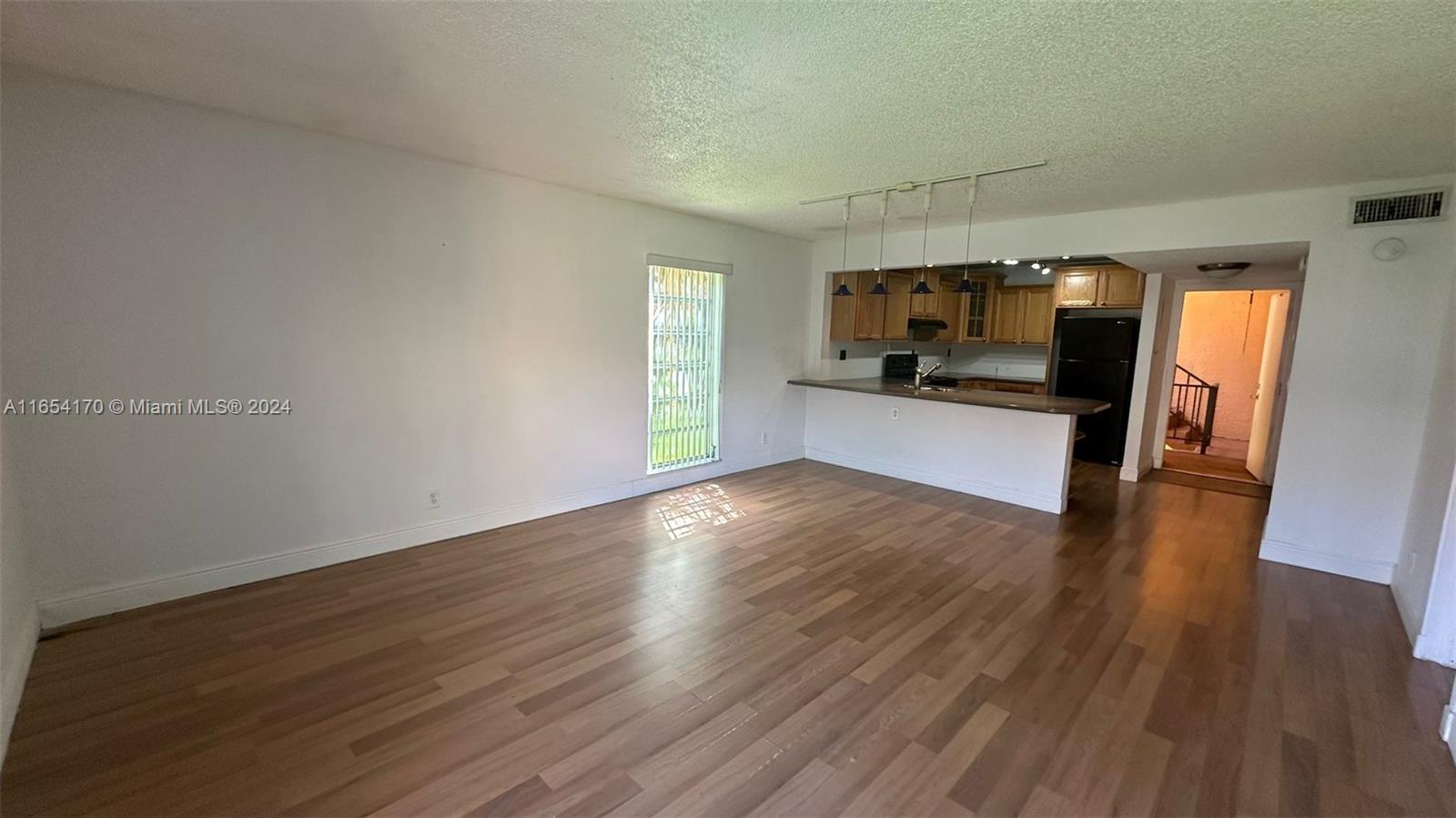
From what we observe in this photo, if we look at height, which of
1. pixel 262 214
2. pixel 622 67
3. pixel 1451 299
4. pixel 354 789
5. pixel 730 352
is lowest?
pixel 354 789

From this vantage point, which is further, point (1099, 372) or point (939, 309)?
point (939, 309)

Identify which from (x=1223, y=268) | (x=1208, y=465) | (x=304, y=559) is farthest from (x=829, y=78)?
(x=1208, y=465)

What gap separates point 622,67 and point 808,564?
285cm

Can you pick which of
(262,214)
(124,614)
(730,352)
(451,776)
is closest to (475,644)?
(451,776)

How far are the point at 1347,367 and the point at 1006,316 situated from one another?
3911 millimetres

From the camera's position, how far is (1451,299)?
3045 mm

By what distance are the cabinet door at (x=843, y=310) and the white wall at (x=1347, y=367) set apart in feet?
9.75

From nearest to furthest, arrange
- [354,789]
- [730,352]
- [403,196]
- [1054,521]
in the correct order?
[354,789] → [403,196] → [1054,521] → [730,352]

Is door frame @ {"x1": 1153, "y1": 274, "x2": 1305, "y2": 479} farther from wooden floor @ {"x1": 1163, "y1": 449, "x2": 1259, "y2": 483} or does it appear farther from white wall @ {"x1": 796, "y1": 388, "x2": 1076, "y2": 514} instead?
white wall @ {"x1": 796, "y1": 388, "x2": 1076, "y2": 514}

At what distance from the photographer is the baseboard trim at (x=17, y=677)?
187cm

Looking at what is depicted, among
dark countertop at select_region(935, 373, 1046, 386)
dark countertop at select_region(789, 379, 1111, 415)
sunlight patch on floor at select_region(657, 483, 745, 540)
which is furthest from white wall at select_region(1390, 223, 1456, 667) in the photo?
dark countertop at select_region(935, 373, 1046, 386)

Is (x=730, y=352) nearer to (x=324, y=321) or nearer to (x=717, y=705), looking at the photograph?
(x=324, y=321)

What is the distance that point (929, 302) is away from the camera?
7027 millimetres

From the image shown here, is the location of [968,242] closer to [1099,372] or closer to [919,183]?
[919,183]
